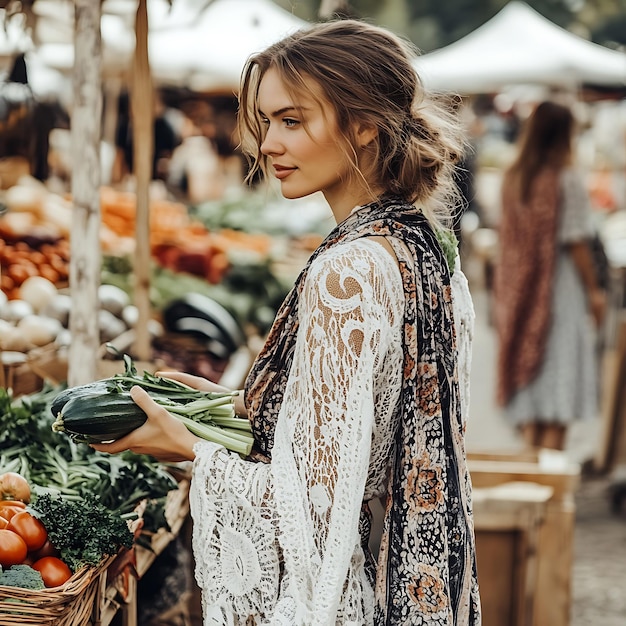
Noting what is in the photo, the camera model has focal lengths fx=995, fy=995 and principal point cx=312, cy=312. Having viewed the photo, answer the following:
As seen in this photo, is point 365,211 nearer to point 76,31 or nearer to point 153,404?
point 153,404

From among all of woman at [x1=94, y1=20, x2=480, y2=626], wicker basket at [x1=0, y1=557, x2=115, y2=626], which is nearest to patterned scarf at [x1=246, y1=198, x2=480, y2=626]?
woman at [x1=94, y1=20, x2=480, y2=626]

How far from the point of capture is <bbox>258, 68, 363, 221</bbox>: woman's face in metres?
2.00

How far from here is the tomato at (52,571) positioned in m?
2.24

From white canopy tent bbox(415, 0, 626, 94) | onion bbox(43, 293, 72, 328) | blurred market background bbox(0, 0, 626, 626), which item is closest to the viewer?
blurred market background bbox(0, 0, 626, 626)

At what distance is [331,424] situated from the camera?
187cm

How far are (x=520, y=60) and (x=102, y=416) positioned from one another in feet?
28.7

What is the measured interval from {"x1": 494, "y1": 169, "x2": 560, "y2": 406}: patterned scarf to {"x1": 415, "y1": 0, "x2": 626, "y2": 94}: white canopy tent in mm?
3214

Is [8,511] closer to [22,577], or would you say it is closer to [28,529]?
[28,529]

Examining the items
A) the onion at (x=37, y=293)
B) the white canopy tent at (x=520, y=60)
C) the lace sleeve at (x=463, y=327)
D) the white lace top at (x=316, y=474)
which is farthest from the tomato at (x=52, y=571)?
the white canopy tent at (x=520, y=60)

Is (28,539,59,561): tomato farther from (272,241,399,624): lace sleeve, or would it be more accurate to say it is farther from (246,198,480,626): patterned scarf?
(246,198,480,626): patterned scarf

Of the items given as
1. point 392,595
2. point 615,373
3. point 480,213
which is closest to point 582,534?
point 615,373

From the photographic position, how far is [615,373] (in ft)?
23.3

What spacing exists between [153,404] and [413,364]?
573 millimetres

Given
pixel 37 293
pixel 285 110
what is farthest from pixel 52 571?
pixel 37 293
